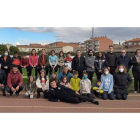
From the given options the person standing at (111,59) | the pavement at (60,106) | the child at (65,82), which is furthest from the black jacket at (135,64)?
the child at (65,82)

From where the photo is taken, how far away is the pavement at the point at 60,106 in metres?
5.98

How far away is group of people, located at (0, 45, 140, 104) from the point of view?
23.9 ft

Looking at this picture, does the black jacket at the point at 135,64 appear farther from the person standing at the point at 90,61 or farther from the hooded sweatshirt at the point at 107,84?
the person standing at the point at 90,61

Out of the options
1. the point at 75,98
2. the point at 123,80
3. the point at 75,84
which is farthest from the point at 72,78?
the point at 123,80

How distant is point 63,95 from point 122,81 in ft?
8.90

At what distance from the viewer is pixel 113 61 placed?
8914mm

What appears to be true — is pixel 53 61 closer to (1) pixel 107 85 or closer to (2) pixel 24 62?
(2) pixel 24 62

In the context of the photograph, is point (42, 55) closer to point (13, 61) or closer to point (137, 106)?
point (13, 61)

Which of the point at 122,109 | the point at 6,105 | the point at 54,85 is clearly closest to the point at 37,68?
the point at 54,85

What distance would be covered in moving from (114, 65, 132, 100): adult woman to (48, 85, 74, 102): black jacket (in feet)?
7.36

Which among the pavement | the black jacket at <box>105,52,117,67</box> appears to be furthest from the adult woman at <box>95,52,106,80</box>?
the pavement

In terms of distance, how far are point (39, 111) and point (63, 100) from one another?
140 cm

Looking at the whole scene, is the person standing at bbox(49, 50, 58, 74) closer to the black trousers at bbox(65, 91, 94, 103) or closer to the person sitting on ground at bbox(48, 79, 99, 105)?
the person sitting on ground at bbox(48, 79, 99, 105)

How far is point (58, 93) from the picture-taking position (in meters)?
7.17
